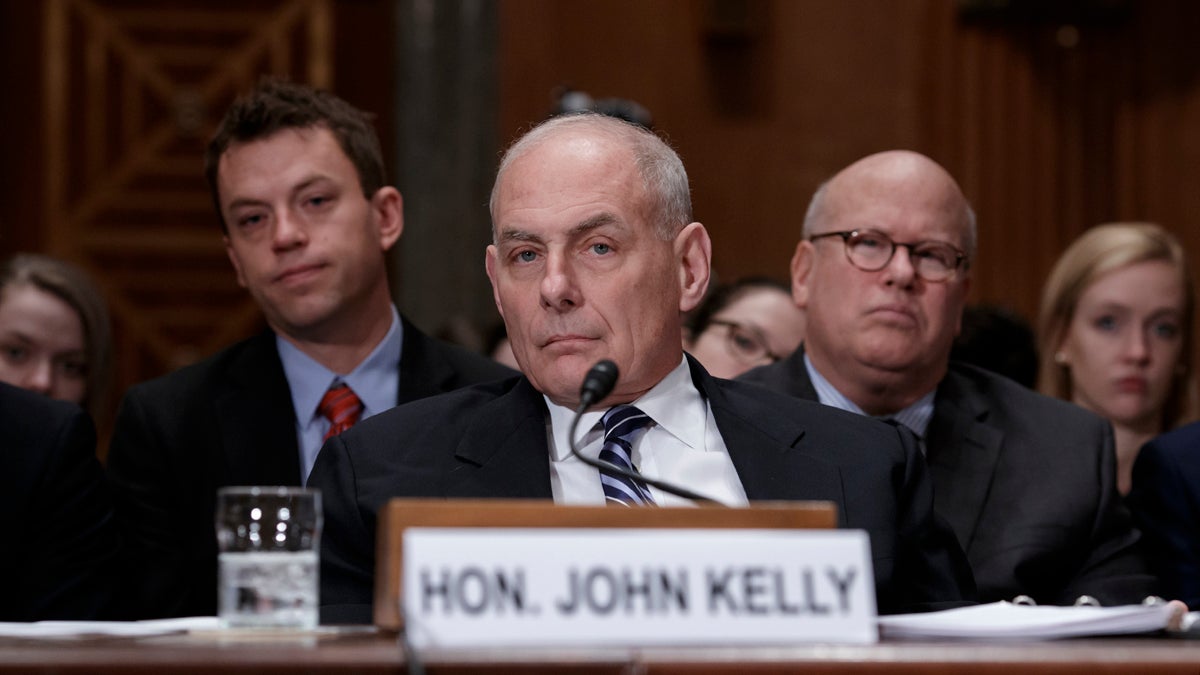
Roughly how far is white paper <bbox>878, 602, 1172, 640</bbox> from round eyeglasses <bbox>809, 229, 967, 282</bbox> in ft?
5.25

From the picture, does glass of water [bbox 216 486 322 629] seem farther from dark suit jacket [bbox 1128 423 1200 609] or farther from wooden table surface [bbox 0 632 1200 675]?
dark suit jacket [bbox 1128 423 1200 609]

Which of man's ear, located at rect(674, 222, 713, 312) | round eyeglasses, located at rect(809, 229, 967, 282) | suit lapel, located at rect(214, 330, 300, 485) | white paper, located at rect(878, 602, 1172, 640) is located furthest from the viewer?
round eyeglasses, located at rect(809, 229, 967, 282)

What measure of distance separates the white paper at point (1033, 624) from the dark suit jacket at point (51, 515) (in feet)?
5.02

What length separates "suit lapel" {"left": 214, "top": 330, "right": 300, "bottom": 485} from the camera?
3.09m

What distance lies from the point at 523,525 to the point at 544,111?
4.13m

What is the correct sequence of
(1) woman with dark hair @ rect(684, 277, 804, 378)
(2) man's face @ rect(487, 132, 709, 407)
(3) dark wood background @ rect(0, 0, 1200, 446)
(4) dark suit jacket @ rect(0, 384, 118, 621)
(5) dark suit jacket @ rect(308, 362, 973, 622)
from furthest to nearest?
(3) dark wood background @ rect(0, 0, 1200, 446)
(1) woman with dark hair @ rect(684, 277, 804, 378)
(4) dark suit jacket @ rect(0, 384, 118, 621)
(2) man's face @ rect(487, 132, 709, 407)
(5) dark suit jacket @ rect(308, 362, 973, 622)

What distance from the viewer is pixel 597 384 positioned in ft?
6.08

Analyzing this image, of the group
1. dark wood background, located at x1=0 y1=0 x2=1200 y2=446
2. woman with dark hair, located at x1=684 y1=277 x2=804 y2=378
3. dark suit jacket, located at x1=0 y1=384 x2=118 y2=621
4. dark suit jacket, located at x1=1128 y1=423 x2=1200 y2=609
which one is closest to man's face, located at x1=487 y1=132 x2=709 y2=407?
dark suit jacket, located at x1=0 y1=384 x2=118 y2=621

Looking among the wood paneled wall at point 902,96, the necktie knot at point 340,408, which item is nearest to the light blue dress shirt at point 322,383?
the necktie knot at point 340,408

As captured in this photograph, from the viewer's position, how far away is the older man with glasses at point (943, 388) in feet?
9.60

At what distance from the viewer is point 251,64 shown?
561cm

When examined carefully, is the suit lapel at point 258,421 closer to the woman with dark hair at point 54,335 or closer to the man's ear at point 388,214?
the man's ear at point 388,214

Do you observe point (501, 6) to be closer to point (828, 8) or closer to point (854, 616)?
point (828, 8)

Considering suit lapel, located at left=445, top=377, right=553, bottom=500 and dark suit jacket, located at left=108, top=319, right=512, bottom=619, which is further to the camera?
dark suit jacket, located at left=108, top=319, right=512, bottom=619
